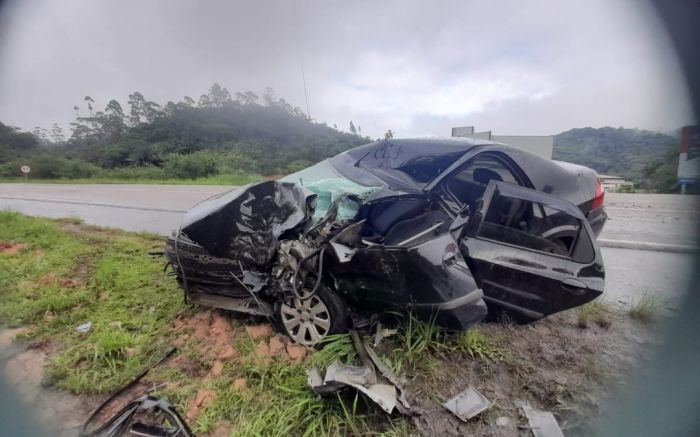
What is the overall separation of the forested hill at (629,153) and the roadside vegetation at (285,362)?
1.35 meters

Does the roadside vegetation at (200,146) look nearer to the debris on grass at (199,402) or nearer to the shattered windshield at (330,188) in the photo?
the shattered windshield at (330,188)

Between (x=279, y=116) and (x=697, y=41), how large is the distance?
8341 mm

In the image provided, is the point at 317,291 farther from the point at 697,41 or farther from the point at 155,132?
the point at 155,132

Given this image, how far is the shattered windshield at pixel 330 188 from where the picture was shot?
252 cm

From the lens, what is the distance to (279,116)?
8.37 metres

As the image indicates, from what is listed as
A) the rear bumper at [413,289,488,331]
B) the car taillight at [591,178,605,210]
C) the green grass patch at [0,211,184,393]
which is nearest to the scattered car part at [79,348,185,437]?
the green grass patch at [0,211,184,393]

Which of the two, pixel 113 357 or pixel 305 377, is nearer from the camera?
pixel 305 377

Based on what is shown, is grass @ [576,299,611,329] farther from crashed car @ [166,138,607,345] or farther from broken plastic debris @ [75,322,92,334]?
broken plastic debris @ [75,322,92,334]

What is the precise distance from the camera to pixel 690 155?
A: 117cm

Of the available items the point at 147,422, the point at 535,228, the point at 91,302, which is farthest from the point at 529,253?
the point at 91,302

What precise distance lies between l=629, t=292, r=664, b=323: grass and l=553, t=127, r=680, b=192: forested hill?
3.34 ft

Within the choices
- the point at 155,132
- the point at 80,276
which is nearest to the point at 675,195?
the point at 80,276

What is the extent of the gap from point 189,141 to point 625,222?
13888mm

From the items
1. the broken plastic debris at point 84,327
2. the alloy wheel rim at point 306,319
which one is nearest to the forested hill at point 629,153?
the alloy wheel rim at point 306,319
